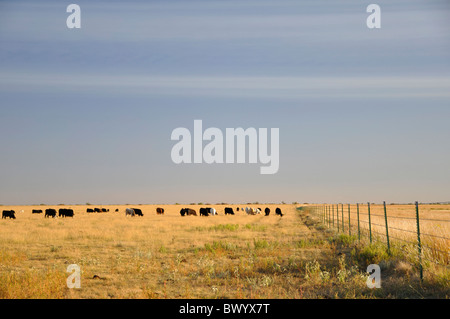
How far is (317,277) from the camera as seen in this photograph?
34.2 ft

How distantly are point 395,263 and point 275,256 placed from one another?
428cm

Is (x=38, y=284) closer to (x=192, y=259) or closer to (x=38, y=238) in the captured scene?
(x=192, y=259)

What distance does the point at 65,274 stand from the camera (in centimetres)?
1149

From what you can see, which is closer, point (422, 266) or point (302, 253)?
point (422, 266)

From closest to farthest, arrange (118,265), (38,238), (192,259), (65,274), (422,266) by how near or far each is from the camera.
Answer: (422,266) < (65,274) < (118,265) < (192,259) < (38,238)

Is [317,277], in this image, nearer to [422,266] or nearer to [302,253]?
[422,266]

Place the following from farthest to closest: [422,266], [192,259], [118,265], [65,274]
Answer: [192,259]
[118,265]
[65,274]
[422,266]
